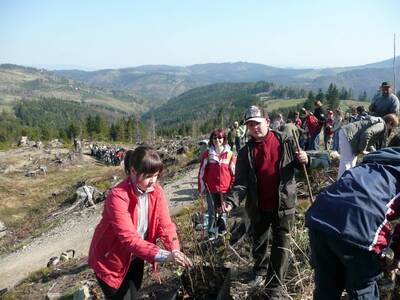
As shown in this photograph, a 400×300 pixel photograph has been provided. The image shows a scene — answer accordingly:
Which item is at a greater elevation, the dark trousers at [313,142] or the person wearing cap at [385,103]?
the person wearing cap at [385,103]

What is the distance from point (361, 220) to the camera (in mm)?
2094

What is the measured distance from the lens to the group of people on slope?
213 centimetres

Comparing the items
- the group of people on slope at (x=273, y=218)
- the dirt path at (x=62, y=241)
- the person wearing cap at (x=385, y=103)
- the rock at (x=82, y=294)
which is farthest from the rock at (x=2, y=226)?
the group of people on slope at (x=273, y=218)

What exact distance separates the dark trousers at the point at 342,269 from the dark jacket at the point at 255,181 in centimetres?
127

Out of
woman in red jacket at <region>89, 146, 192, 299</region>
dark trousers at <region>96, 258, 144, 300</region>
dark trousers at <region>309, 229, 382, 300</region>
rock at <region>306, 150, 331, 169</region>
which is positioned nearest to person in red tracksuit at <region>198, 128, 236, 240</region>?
rock at <region>306, 150, 331, 169</region>

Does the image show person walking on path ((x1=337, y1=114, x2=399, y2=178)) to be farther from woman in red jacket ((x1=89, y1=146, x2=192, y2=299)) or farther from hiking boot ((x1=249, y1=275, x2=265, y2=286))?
woman in red jacket ((x1=89, y1=146, x2=192, y2=299))

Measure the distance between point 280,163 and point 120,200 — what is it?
157cm

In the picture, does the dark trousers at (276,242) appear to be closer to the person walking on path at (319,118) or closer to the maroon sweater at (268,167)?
the maroon sweater at (268,167)

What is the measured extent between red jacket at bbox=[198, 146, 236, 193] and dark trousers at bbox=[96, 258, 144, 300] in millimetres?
3163

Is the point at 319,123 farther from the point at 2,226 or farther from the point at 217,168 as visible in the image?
the point at 2,226

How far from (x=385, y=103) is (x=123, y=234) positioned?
6579mm

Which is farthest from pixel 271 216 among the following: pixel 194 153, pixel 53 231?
pixel 194 153

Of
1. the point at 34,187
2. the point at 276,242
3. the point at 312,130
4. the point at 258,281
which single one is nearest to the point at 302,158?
the point at 276,242

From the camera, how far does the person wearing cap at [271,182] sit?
3.67 metres
